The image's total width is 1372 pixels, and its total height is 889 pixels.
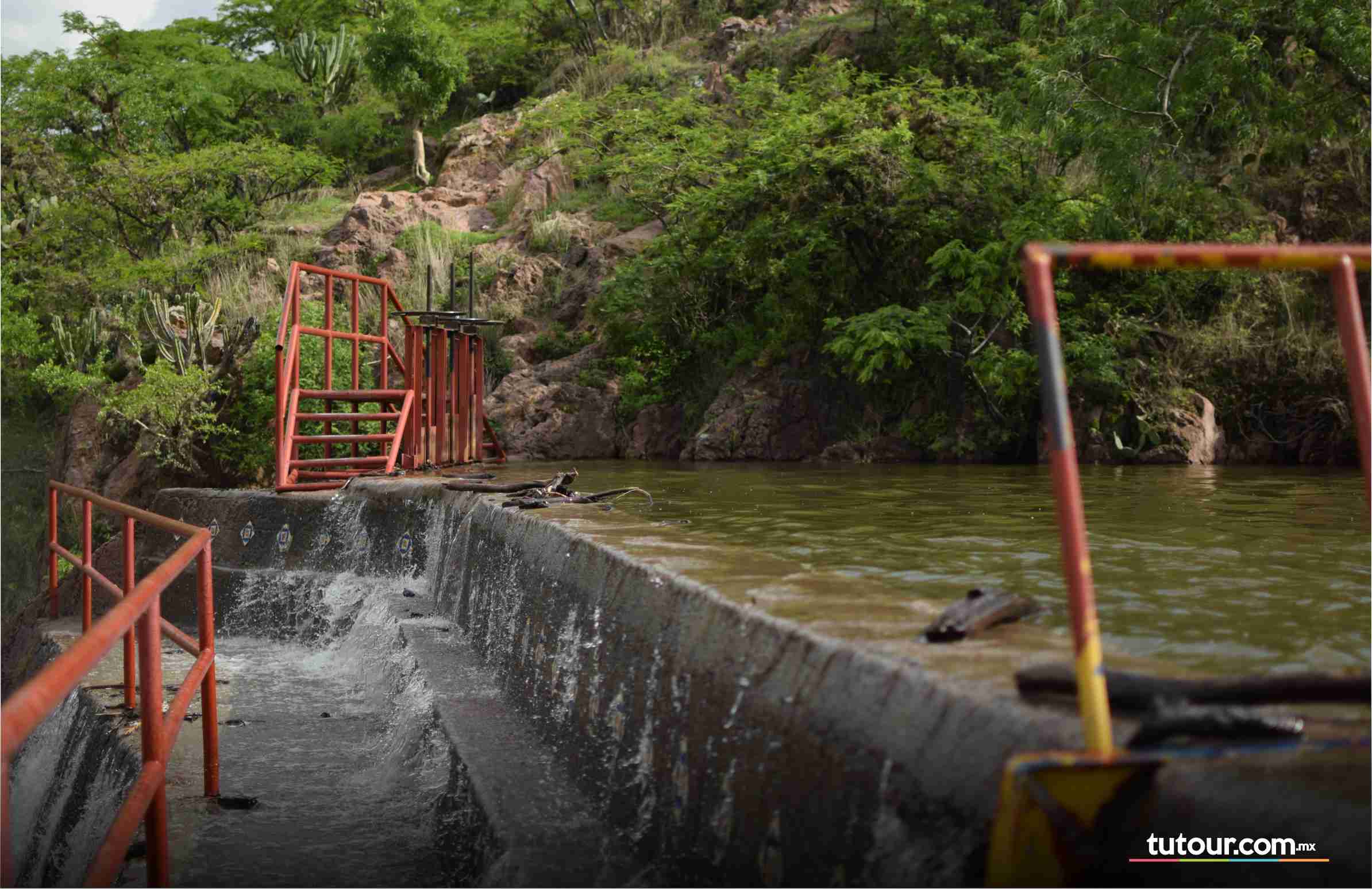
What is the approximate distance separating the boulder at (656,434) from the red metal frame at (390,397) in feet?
11.2

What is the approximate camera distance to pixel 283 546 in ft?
30.5

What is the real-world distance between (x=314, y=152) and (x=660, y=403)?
586 inches

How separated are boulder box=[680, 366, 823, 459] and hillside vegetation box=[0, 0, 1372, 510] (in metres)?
0.29

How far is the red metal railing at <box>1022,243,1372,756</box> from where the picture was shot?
194 cm

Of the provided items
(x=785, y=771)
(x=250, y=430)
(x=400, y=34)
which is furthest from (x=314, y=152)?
(x=785, y=771)

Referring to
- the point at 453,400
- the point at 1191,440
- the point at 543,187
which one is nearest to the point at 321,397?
the point at 453,400

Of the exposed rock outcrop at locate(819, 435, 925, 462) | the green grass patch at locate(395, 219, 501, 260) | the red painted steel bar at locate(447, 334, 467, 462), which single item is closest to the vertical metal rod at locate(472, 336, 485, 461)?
the red painted steel bar at locate(447, 334, 467, 462)

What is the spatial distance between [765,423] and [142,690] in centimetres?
1185

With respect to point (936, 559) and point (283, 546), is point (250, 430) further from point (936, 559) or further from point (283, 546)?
point (936, 559)

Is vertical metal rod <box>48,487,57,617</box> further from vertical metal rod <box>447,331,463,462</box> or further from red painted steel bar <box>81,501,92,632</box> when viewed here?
vertical metal rod <box>447,331,463,462</box>

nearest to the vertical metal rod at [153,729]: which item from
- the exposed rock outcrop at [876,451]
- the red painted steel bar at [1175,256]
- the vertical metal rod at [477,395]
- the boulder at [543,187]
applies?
the red painted steel bar at [1175,256]

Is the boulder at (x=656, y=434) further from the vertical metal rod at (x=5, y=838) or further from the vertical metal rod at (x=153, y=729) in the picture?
the vertical metal rod at (x=5, y=838)

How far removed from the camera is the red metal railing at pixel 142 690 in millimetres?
1828

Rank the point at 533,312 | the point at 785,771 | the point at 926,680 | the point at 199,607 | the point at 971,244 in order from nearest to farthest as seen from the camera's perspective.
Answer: the point at 926,680, the point at 785,771, the point at 199,607, the point at 971,244, the point at 533,312
